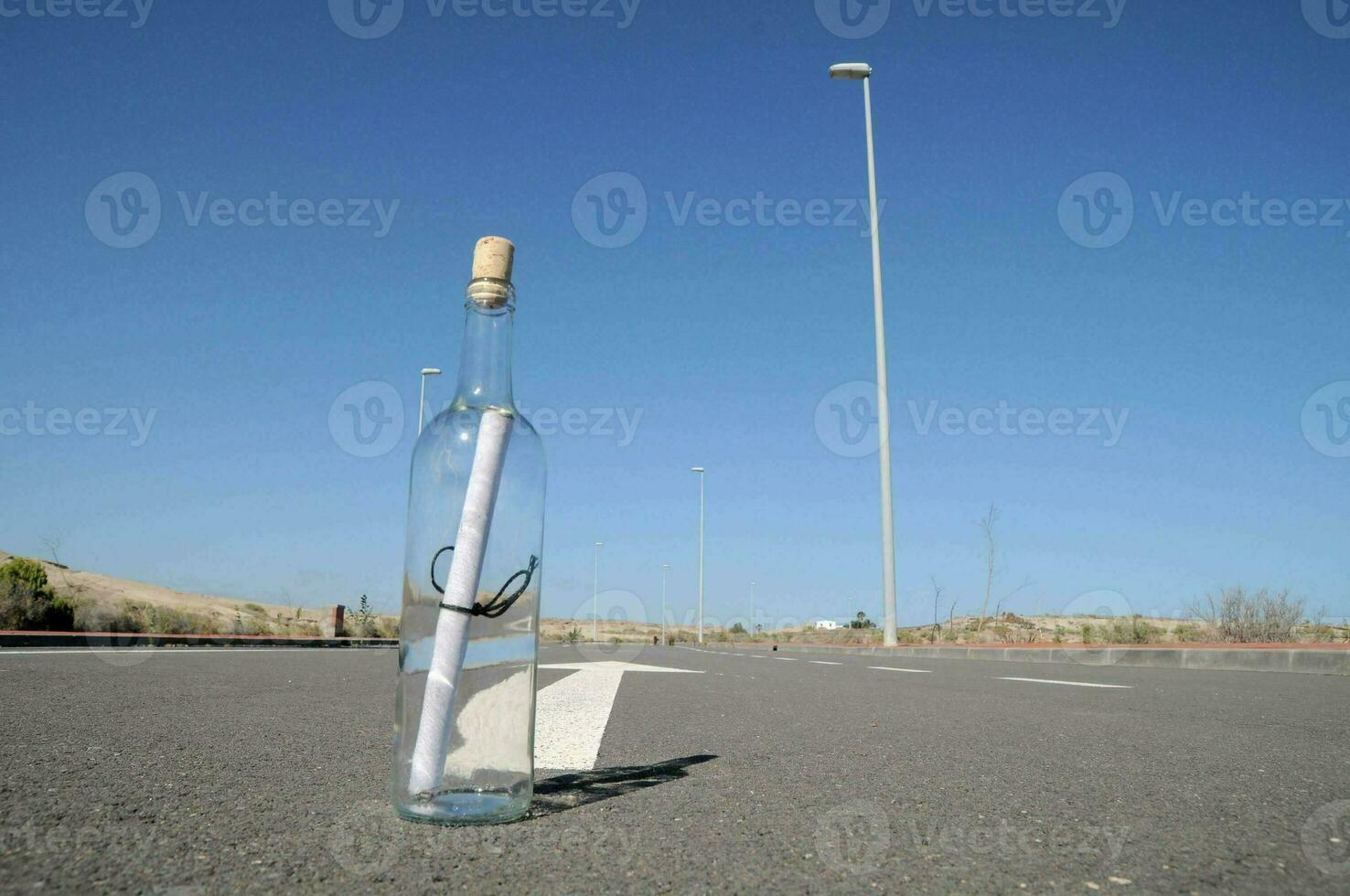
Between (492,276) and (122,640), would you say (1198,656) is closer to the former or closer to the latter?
(492,276)

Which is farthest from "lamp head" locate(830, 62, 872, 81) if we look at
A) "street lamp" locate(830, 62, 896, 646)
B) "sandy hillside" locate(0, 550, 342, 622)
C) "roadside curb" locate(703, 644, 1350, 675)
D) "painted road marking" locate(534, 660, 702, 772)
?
"sandy hillside" locate(0, 550, 342, 622)

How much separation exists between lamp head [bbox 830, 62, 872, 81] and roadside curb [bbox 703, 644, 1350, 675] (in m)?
14.2

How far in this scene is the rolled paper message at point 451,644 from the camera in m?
1.88

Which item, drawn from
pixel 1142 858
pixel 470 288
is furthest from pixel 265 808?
pixel 1142 858

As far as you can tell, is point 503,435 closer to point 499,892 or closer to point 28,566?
point 499,892

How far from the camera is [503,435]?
6.50ft

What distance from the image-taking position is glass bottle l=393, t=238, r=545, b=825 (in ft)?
6.21

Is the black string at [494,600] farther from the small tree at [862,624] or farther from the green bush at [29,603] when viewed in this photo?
the small tree at [862,624]

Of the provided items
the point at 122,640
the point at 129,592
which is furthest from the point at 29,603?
the point at 129,592

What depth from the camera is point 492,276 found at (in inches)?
81.4

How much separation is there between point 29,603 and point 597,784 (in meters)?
22.6

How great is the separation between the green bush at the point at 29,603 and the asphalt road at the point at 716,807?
18.9m

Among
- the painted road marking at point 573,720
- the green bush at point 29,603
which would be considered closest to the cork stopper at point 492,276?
the painted road marking at point 573,720

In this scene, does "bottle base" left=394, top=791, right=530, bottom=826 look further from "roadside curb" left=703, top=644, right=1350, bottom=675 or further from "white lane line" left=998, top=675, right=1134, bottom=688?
"roadside curb" left=703, top=644, right=1350, bottom=675
